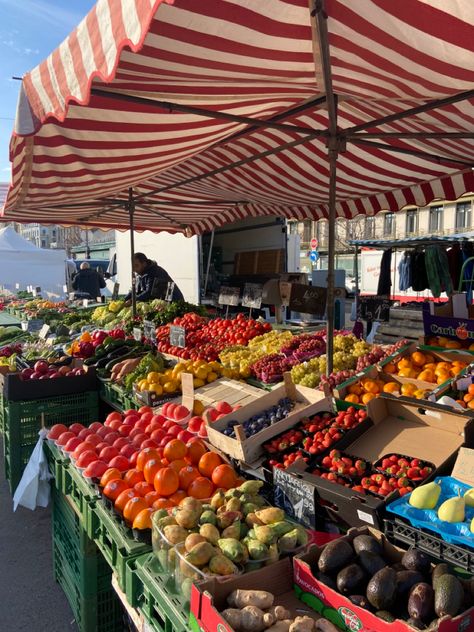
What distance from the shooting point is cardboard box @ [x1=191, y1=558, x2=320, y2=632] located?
1361mm

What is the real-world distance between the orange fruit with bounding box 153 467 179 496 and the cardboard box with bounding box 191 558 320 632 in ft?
2.36

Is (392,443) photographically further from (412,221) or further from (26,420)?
(412,221)

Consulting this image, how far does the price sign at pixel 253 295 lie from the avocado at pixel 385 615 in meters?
5.31

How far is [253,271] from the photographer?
1082 centimetres

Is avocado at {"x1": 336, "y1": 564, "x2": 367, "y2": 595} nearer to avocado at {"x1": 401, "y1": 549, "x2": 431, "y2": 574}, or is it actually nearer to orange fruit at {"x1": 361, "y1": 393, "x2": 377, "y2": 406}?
avocado at {"x1": 401, "y1": 549, "x2": 431, "y2": 574}

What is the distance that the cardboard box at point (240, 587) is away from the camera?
4.46 feet

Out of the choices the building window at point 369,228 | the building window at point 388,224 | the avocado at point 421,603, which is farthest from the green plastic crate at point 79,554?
the building window at point 369,228

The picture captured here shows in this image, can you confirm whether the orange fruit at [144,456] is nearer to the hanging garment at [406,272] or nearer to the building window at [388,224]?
the hanging garment at [406,272]

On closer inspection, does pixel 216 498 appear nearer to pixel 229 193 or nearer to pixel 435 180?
pixel 435 180

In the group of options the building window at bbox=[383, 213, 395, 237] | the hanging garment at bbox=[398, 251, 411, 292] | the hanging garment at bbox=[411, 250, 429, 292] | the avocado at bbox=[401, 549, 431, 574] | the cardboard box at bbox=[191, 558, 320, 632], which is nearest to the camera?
the cardboard box at bbox=[191, 558, 320, 632]

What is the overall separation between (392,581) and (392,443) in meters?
1.00

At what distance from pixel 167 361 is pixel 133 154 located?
6.79ft

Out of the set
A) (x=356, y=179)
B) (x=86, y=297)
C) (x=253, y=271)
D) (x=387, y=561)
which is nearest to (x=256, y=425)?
(x=387, y=561)

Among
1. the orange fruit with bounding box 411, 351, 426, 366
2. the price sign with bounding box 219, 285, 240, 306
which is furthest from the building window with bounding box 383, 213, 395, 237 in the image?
the orange fruit with bounding box 411, 351, 426, 366
